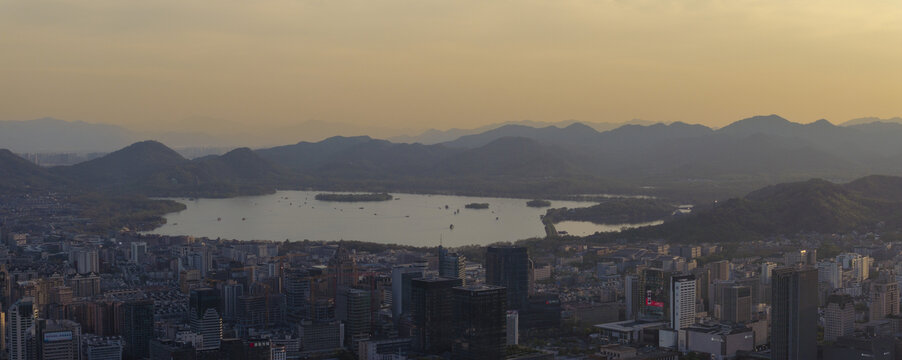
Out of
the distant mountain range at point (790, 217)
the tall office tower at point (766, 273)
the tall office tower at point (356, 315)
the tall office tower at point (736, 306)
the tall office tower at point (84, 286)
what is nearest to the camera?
the tall office tower at point (356, 315)

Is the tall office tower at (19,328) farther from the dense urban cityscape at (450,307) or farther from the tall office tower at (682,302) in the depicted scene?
the tall office tower at (682,302)

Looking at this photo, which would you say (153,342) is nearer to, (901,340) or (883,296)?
(901,340)

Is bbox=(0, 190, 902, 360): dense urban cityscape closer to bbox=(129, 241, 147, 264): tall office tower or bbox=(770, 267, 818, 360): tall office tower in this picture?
bbox=(770, 267, 818, 360): tall office tower

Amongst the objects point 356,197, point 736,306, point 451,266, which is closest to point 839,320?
point 736,306

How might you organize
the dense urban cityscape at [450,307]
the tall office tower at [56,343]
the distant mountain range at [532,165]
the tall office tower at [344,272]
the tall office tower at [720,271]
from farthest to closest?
the distant mountain range at [532,165] → the tall office tower at [720,271] → the tall office tower at [344,272] → the tall office tower at [56,343] → the dense urban cityscape at [450,307]

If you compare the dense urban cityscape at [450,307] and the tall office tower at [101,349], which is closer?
the dense urban cityscape at [450,307]

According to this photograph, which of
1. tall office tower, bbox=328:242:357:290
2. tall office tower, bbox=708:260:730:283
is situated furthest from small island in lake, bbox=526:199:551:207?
tall office tower, bbox=328:242:357:290

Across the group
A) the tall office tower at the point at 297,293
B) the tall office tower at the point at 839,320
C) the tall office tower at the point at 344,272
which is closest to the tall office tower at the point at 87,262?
the tall office tower at the point at 297,293

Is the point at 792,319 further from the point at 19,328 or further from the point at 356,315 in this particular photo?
the point at 19,328

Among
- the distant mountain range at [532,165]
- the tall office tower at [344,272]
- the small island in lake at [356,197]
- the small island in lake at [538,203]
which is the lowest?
the tall office tower at [344,272]
